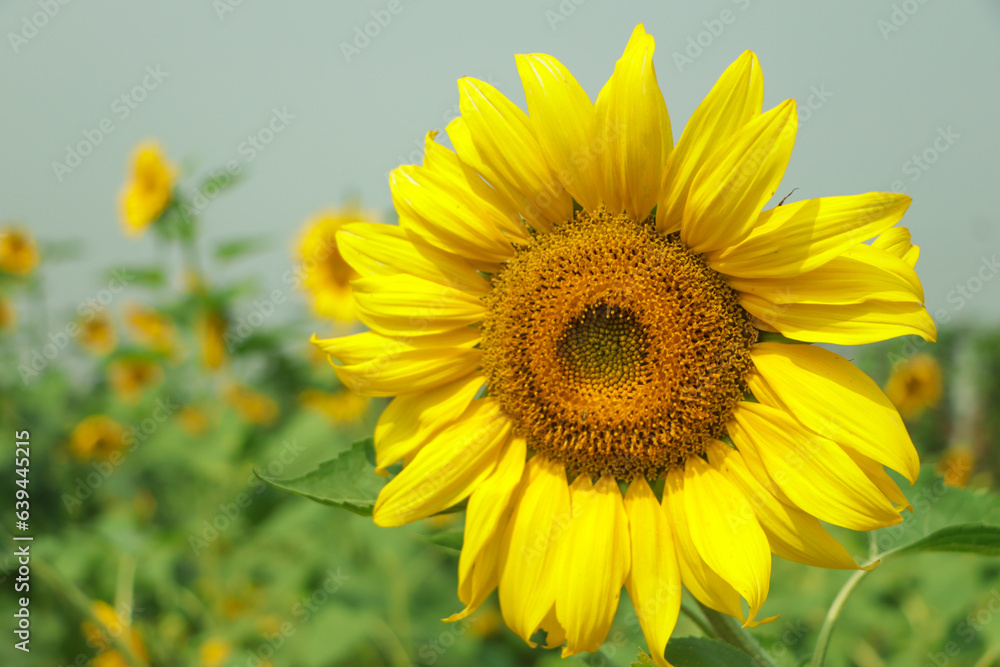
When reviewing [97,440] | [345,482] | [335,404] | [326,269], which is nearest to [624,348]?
[345,482]

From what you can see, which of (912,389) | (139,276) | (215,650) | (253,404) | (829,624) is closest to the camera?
(829,624)

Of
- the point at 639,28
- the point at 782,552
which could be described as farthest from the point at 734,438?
the point at 639,28

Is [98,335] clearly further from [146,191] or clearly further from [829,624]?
[829,624]

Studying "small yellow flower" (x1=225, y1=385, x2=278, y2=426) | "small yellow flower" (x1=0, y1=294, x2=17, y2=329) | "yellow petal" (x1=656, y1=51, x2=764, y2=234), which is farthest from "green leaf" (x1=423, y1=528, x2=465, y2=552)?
"small yellow flower" (x1=0, y1=294, x2=17, y2=329)

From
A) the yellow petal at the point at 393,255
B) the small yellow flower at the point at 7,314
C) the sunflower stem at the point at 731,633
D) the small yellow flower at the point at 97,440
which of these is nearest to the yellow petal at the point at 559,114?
the yellow petal at the point at 393,255

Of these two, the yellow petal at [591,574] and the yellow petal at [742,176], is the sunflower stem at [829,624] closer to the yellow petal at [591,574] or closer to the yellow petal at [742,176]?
the yellow petal at [591,574]

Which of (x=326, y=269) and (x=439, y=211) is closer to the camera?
(x=439, y=211)
